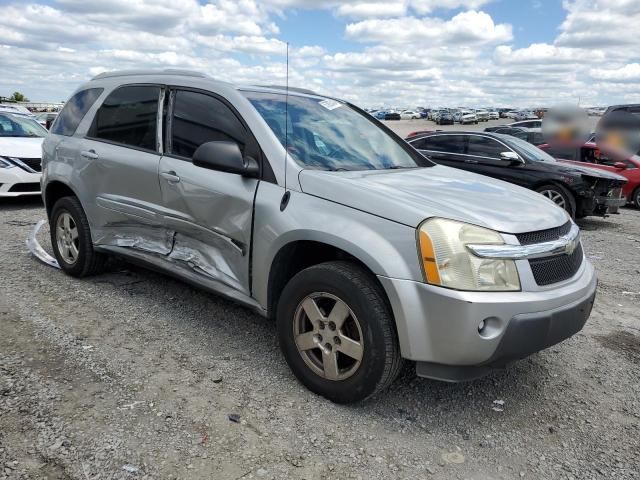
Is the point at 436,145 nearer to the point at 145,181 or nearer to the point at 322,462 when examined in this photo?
the point at 145,181

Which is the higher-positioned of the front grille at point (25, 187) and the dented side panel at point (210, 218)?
the dented side panel at point (210, 218)

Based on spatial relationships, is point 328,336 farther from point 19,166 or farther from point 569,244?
point 19,166

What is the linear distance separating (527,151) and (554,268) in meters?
7.31

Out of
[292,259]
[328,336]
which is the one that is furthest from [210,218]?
[328,336]

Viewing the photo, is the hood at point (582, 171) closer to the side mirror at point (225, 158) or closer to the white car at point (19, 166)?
the side mirror at point (225, 158)

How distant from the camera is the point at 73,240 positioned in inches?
193

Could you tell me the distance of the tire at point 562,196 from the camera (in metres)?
8.80

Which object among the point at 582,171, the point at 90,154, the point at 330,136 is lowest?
the point at 582,171

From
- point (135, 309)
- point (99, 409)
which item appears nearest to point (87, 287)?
point (135, 309)

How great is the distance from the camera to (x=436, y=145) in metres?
10.4

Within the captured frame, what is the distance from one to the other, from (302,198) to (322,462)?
138cm

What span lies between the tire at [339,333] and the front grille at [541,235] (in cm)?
74

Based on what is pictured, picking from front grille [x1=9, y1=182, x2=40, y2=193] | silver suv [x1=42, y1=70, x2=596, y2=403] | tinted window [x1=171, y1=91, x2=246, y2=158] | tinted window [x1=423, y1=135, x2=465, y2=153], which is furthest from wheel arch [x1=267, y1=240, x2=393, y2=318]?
tinted window [x1=423, y1=135, x2=465, y2=153]

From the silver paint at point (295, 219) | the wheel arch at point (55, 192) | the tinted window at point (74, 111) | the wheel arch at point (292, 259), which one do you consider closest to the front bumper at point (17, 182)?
the wheel arch at point (55, 192)
